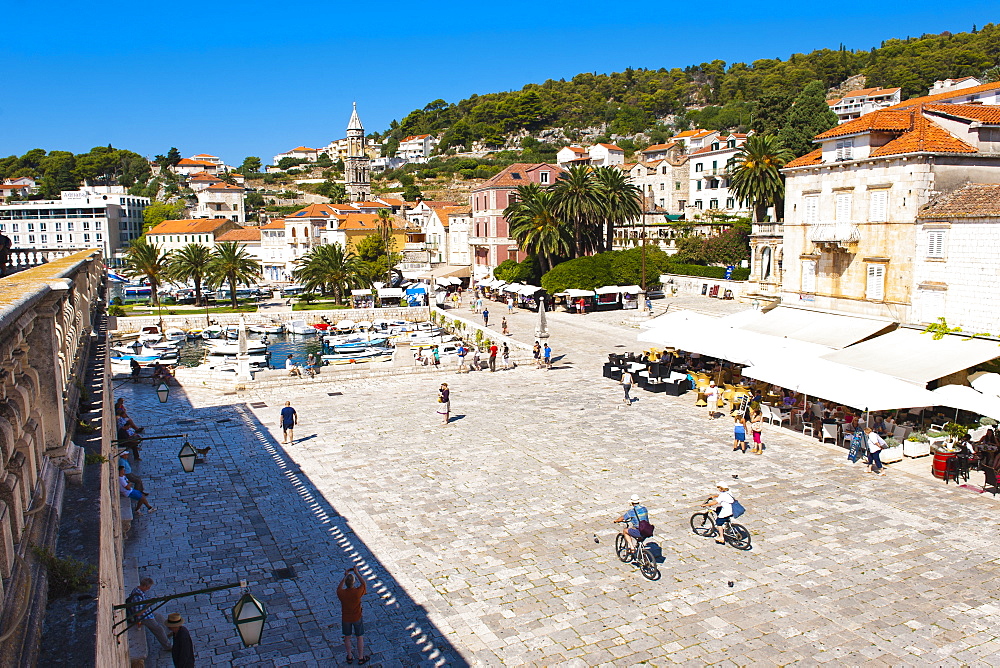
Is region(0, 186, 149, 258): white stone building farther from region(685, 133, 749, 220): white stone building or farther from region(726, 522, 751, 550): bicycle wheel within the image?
region(726, 522, 751, 550): bicycle wheel

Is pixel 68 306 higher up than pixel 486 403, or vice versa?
pixel 68 306

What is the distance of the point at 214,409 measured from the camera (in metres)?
25.0

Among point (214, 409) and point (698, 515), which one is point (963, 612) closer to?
point (698, 515)

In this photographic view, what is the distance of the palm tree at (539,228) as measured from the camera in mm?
52844

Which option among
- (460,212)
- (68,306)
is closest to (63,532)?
(68,306)

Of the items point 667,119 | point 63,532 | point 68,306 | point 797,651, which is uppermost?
point 667,119

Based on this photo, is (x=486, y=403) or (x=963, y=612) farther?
(x=486, y=403)

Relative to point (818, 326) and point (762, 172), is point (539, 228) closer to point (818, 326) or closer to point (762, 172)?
point (762, 172)

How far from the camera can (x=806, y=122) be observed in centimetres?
6412

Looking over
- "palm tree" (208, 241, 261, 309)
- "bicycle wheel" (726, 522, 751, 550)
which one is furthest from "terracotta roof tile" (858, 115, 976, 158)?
"palm tree" (208, 241, 261, 309)

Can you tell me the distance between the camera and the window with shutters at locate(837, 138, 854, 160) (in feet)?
87.7

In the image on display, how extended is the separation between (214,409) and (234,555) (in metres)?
12.5

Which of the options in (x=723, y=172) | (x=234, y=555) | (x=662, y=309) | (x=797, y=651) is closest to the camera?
(x=797, y=651)

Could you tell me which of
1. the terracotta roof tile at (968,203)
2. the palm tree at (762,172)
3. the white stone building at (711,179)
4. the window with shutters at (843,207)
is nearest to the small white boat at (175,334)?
the palm tree at (762,172)
